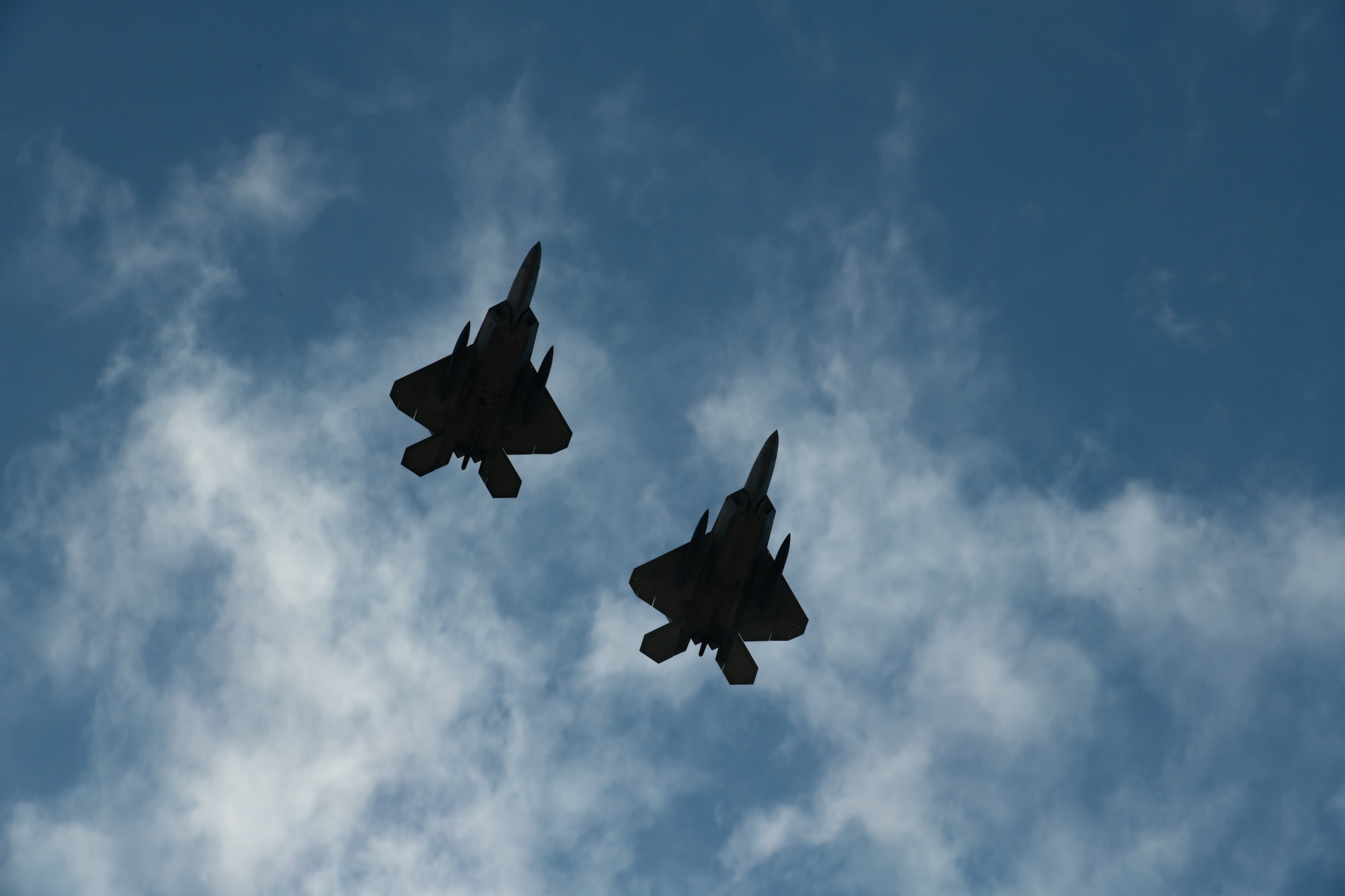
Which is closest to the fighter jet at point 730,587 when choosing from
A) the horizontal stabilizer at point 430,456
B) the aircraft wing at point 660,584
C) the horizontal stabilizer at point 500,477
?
the aircraft wing at point 660,584

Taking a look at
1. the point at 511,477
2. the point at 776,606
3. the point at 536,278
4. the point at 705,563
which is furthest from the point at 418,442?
the point at 776,606

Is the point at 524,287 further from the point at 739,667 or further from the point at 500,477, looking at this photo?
the point at 739,667

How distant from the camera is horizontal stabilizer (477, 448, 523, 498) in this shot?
176 ft

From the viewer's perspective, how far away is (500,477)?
177ft

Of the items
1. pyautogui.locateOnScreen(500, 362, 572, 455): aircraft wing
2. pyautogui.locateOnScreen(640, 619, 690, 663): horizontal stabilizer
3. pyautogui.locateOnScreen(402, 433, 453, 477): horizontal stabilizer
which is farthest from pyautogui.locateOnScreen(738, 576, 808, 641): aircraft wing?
pyautogui.locateOnScreen(402, 433, 453, 477): horizontal stabilizer

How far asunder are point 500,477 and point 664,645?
1175 cm

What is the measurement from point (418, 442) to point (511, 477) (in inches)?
197

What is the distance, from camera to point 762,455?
4969cm

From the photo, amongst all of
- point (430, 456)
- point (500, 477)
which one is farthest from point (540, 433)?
point (430, 456)

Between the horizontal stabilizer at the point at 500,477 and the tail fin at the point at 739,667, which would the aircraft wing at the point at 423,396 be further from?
the tail fin at the point at 739,667

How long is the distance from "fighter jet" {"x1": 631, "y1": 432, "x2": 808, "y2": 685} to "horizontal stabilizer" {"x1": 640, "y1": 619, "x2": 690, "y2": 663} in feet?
→ 0.11

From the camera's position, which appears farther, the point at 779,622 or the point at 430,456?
Result: the point at 779,622

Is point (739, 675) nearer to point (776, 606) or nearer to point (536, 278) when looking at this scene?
point (776, 606)

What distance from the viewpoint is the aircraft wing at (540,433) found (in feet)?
174
